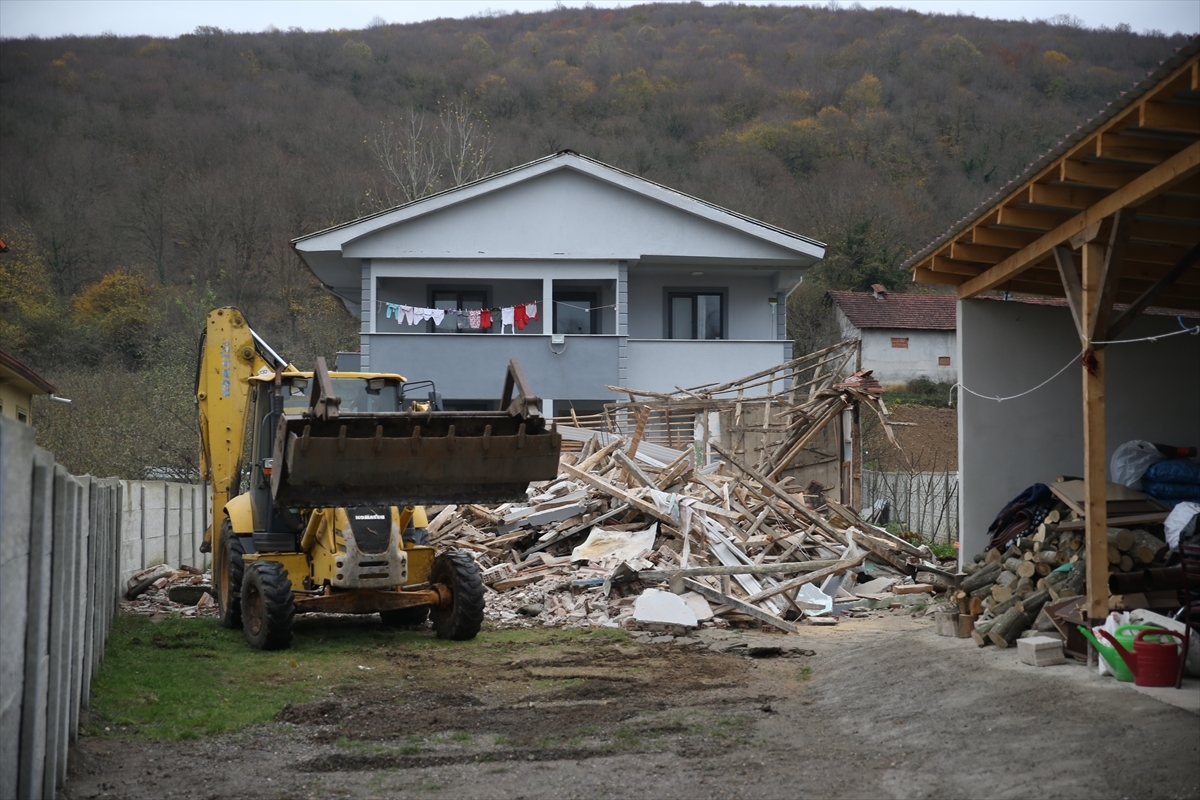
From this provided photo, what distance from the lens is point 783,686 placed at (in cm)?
1052

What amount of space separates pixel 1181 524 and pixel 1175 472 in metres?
1.45

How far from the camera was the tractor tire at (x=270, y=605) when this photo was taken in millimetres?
11555

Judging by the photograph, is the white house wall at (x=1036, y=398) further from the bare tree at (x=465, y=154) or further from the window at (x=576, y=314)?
the bare tree at (x=465, y=154)

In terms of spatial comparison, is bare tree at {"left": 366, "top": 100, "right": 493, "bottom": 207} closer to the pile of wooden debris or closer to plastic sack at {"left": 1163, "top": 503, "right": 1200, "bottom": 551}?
the pile of wooden debris

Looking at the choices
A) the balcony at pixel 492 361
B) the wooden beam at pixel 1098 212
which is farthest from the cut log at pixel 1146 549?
the balcony at pixel 492 361

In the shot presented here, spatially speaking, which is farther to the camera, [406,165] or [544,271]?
[406,165]

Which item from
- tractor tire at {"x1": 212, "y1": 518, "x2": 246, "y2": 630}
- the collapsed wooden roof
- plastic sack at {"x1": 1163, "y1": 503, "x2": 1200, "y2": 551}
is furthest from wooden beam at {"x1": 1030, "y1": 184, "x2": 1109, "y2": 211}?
tractor tire at {"x1": 212, "y1": 518, "x2": 246, "y2": 630}

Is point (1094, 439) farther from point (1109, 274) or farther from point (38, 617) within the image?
point (38, 617)

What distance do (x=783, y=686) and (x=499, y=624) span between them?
4872 millimetres

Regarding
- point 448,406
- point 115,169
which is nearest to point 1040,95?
point 115,169

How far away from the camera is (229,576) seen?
12.9m

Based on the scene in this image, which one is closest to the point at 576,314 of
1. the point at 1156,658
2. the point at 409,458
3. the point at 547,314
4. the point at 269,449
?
the point at 547,314

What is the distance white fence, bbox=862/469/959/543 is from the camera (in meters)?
22.4

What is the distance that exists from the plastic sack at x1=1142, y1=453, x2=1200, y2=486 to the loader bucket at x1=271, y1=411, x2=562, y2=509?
5749 millimetres
